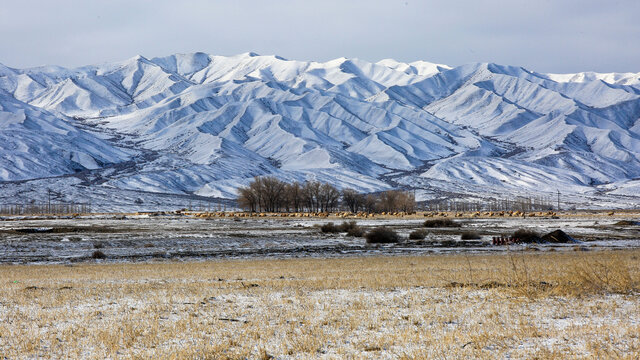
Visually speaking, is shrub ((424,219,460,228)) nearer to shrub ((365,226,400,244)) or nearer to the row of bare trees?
shrub ((365,226,400,244))

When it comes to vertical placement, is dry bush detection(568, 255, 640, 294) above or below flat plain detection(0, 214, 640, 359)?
above

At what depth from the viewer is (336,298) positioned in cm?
1470

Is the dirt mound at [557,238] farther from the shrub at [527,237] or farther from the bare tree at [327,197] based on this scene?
the bare tree at [327,197]

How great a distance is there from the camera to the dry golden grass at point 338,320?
9492 millimetres

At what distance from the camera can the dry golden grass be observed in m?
9.49

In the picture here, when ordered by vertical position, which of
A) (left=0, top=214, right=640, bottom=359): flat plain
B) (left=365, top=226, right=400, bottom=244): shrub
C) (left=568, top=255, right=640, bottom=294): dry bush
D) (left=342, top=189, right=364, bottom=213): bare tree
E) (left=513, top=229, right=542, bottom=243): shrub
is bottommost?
(left=342, top=189, right=364, bottom=213): bare tree

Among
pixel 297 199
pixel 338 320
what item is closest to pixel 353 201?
pixel 297 199

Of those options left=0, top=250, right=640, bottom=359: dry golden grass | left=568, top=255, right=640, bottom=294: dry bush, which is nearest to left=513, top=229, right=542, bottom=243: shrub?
left=0, top=250, right=640, bottom=359: dry golden grass

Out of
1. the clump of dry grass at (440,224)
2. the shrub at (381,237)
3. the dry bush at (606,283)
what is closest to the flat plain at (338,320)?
the dry bush at (606,283)

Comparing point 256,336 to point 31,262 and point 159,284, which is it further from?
point 31,262

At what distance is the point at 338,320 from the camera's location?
38.8ft

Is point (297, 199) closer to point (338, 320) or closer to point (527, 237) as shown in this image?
point (527, 237)

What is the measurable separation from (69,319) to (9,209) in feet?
625

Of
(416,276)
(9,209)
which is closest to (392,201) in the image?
(9,209)
